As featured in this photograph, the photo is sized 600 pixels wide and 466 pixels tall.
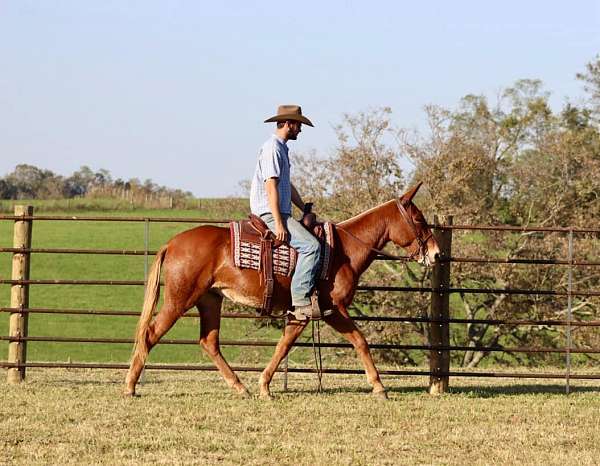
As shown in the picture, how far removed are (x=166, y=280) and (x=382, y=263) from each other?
12.7 m

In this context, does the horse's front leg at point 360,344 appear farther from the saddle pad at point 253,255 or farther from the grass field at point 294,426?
the saddle pad at point 253,255

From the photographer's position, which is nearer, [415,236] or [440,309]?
[415,236]

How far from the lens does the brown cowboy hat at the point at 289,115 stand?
29.0 feet

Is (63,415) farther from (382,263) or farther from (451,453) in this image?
(382,263)

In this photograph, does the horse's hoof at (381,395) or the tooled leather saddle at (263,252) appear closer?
the tooled leather saddle at (263,252)

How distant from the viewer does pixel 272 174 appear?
8.62m

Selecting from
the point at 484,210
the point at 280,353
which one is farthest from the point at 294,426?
the point at 484,210

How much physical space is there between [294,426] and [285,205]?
214cm

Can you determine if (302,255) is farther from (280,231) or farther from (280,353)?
(280,353)

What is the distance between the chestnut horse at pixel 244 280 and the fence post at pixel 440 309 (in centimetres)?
81

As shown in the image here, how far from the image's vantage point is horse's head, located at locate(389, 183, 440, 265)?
9.32m

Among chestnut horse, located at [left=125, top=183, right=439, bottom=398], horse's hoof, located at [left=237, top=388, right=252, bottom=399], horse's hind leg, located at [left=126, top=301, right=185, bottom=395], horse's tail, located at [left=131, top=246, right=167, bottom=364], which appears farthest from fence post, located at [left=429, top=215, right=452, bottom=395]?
horse's tail, located at [left=131, top=246, right=167, bottom=364]

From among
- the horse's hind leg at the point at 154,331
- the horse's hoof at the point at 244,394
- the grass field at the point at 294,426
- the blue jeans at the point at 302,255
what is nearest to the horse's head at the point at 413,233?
the blue jeans at the point at 302,255

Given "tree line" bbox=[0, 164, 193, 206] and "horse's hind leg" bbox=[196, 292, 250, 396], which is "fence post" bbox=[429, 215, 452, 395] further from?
"tree line" bbox=[0, 164, 193, 206]
